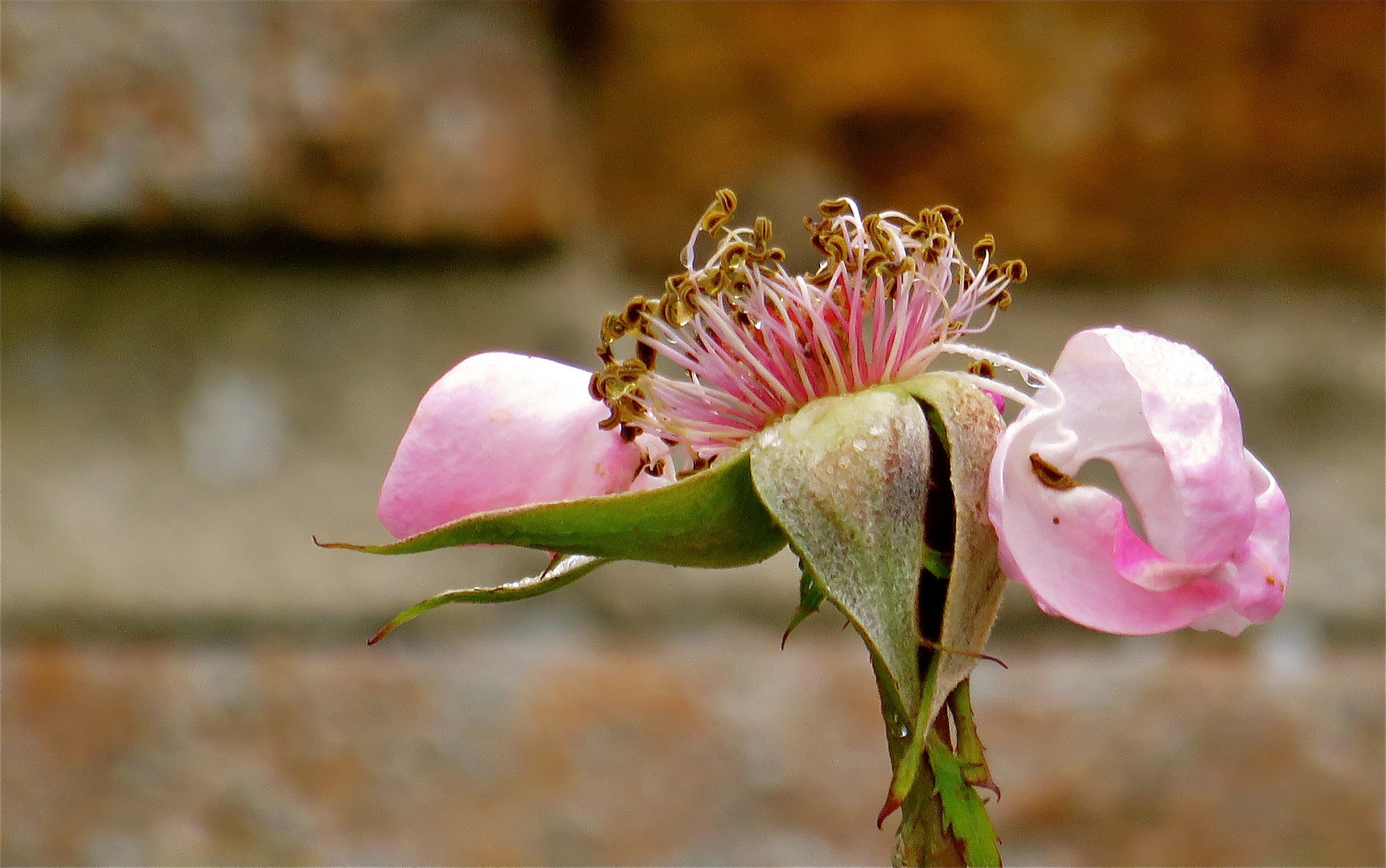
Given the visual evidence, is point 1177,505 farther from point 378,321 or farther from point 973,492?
point 378,321

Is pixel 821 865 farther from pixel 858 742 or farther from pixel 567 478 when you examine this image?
pixel 567 478

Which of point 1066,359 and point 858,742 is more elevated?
point 1066,359

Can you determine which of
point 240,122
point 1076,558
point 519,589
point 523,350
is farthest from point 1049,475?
point 240,122

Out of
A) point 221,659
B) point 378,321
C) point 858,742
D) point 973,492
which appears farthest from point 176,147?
point 973,492

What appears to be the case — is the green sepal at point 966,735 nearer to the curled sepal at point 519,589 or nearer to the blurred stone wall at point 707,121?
the curled sepal at point 519,589

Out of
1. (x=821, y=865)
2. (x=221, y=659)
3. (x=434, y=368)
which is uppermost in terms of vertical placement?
(x=434, y=368)

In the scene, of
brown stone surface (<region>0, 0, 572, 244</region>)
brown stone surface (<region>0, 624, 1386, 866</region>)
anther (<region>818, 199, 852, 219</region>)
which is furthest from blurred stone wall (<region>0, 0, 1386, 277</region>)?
anther (<region>818, 199, 852, 219</region>)

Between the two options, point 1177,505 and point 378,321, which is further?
point 378,321
